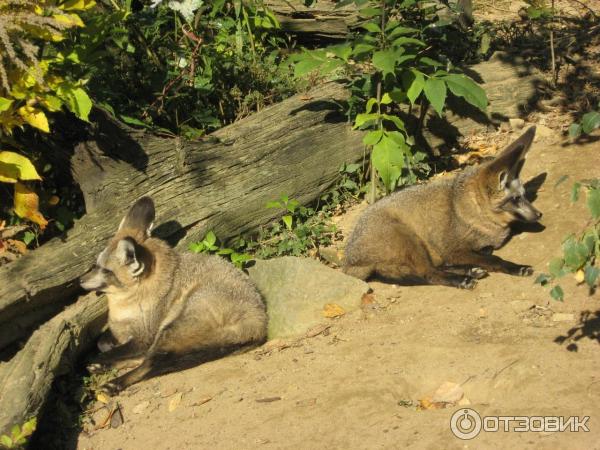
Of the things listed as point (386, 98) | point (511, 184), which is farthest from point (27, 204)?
point (511, 184)

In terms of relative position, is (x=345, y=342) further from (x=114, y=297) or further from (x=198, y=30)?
(x=198, y=30)

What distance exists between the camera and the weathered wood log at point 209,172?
5914 mm

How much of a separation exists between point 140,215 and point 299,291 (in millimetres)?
1614

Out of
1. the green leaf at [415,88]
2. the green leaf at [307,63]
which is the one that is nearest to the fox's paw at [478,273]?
the green leaf at [415,88]

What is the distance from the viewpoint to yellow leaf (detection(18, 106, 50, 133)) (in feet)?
17.3

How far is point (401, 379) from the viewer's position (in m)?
5.04

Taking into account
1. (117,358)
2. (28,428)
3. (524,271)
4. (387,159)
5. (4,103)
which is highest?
(4,103)

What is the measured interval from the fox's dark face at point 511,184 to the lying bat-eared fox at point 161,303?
252 centimetres

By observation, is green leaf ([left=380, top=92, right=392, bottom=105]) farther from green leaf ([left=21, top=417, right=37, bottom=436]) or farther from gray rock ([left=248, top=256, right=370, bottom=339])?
green leaf ([left=21, top=417, right=37, bottom=436])

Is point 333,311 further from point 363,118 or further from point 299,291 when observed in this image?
point 363,118

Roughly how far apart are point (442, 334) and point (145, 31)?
4973 millimetres

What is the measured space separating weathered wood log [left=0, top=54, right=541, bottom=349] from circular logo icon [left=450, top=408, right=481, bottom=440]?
10.8 feet

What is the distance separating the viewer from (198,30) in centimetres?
851

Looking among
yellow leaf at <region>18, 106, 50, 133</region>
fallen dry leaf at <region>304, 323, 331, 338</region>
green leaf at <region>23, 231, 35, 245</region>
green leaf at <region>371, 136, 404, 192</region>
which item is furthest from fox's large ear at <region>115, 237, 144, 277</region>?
green leaf at <region>371, 136, 404, 192</region>
